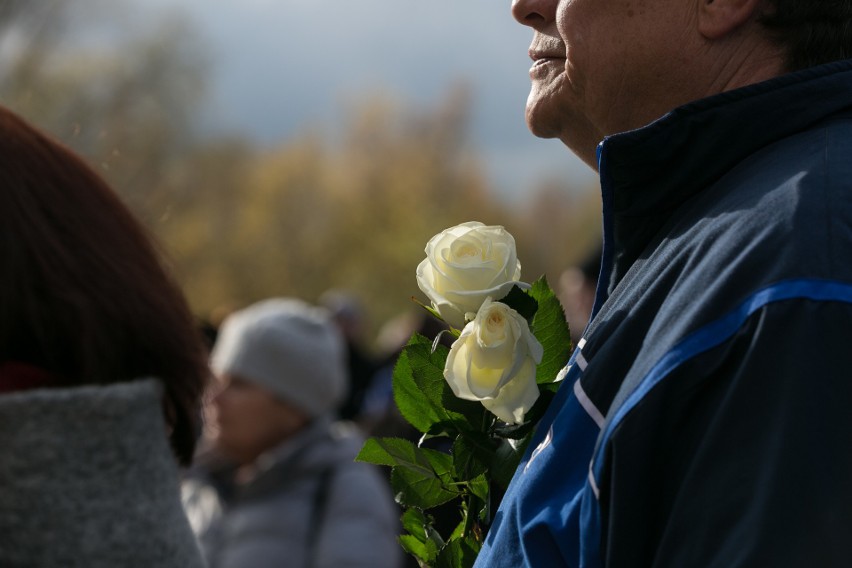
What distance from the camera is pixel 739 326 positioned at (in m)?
1.30

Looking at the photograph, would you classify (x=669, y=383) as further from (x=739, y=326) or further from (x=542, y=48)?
(x=542, y=48)

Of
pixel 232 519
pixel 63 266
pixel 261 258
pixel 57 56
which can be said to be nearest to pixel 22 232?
pixel 63 266

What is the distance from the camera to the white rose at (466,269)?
1813mm

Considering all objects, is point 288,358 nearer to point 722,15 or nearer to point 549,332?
point 549,332

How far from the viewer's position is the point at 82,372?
172 centimetres

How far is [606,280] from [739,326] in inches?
18.3

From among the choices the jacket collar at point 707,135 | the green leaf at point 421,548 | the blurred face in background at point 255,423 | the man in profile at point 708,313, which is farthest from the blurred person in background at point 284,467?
the jacket collar at point 707,135

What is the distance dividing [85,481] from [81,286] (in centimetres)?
31

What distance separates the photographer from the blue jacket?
1210mm

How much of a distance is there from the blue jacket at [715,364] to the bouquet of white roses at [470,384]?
11 centimetres

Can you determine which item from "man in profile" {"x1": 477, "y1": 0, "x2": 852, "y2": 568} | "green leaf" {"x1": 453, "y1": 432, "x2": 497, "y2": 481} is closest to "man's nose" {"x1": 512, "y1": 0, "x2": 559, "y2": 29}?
"man in profile" {"x1": 477, "y1": 0, "x2": 852, "y2": 568}

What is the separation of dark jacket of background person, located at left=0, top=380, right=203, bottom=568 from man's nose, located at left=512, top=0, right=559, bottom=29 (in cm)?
96

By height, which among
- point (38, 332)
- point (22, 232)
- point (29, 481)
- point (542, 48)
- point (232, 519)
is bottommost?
point (232, 519)

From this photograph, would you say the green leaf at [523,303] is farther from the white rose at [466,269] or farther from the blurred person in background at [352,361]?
the blurred person in background at [352,361]
